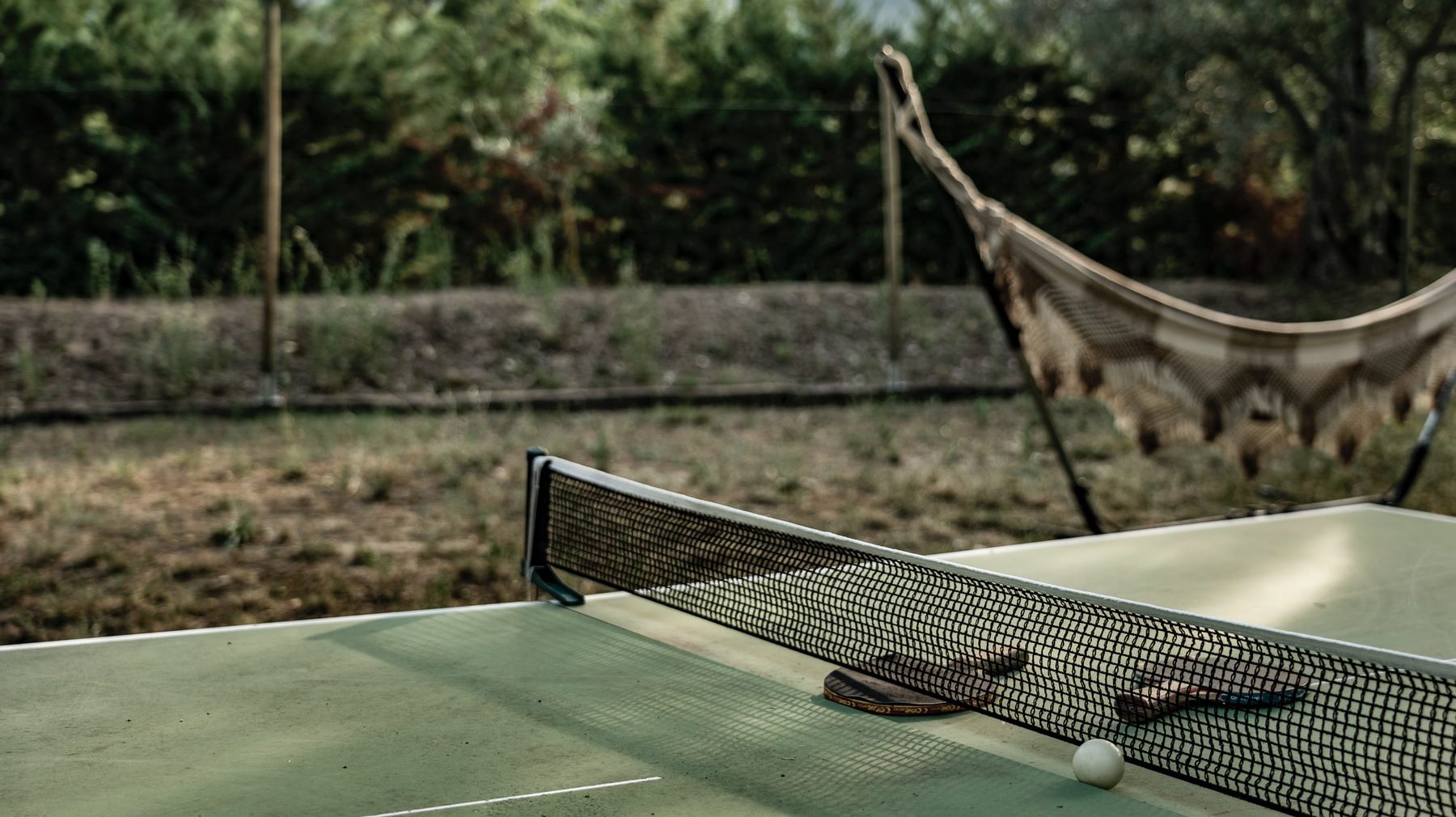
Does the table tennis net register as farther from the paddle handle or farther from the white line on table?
the white line on table

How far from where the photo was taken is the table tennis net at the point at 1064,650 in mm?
2584

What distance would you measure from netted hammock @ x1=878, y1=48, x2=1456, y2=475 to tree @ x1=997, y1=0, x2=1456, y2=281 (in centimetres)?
855

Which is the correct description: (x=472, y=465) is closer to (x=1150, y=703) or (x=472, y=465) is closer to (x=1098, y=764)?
(x=1150, y=703)

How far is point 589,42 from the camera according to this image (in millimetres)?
14594

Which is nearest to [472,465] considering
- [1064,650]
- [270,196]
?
[270,196]

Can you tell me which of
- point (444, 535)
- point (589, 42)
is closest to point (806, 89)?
point (589, 42)

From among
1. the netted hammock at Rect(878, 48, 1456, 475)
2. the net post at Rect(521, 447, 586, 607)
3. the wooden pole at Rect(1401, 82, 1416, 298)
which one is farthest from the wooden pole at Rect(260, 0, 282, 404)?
the wooden pole at Rect(1401, 82, 1416, 298)

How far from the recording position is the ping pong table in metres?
2.65

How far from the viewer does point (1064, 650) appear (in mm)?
3010

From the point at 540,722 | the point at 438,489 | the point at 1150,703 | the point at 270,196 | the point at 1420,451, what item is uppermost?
the point at 270,196

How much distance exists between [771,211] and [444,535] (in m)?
8.45

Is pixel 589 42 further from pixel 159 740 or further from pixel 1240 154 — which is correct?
pixel 159 740

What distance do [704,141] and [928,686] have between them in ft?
36.2

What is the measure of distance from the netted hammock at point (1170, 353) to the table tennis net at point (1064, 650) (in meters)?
1.57
